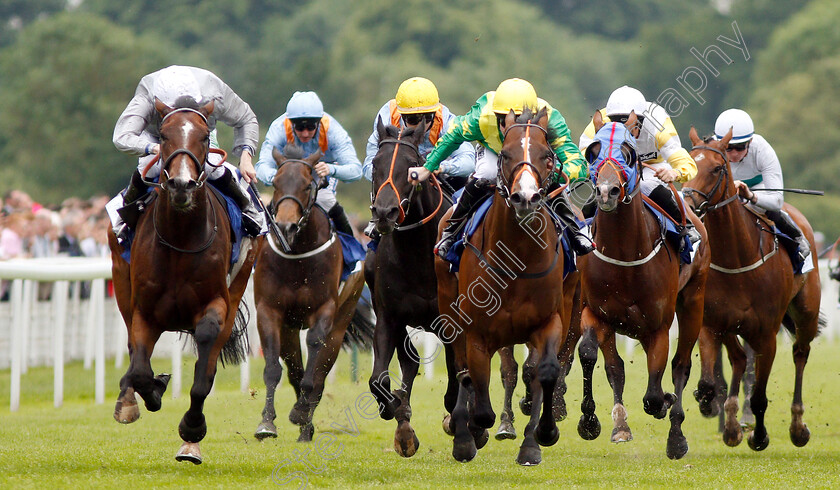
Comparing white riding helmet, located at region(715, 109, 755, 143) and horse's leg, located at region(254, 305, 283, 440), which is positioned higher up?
white riding helmet, located at region(715, 109, 755, 143)

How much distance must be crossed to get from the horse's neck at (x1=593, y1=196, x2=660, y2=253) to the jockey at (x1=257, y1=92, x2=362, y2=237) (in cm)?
202

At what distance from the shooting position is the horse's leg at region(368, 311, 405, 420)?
775 cm

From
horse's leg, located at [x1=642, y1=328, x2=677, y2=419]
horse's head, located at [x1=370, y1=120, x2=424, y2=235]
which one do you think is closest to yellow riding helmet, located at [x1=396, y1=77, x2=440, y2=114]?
horse's head, located at [x1=370, y1=120, x2=424, y2=235]

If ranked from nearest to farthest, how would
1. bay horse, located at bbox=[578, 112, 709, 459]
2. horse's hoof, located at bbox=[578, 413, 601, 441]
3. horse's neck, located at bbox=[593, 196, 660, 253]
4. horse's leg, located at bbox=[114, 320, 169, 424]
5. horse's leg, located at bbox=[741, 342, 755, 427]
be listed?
horse's leg, located at bbox=[114, 320, 169, 424], bay horse, located at bbox=[578, 112, 709, 459], horse's neck, located at bbox=[593, 196, 660, 253], horse's hoof, located at bbox=[578, 413, 601, 441], horse's leg, located at bbox=[741, 342, 755, 427]

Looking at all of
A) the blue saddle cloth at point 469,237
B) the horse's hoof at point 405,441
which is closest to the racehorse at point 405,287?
the horse's hoof at point 405,441

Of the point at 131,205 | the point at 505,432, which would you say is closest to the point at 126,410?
the point at 131,205

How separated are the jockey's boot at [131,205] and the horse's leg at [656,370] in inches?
130

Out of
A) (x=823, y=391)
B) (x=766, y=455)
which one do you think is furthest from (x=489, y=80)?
(x=766, y=455)

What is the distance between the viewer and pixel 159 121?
24.3 ft

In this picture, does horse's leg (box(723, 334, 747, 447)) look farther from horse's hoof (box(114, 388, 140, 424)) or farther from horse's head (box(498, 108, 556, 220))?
horse's hoof (box(114, 388, 140, 424))

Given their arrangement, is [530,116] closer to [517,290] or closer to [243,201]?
[517,290]

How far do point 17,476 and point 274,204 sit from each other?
8.63ft

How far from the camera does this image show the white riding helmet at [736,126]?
927 centimetres

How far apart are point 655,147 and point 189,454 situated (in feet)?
12.2
